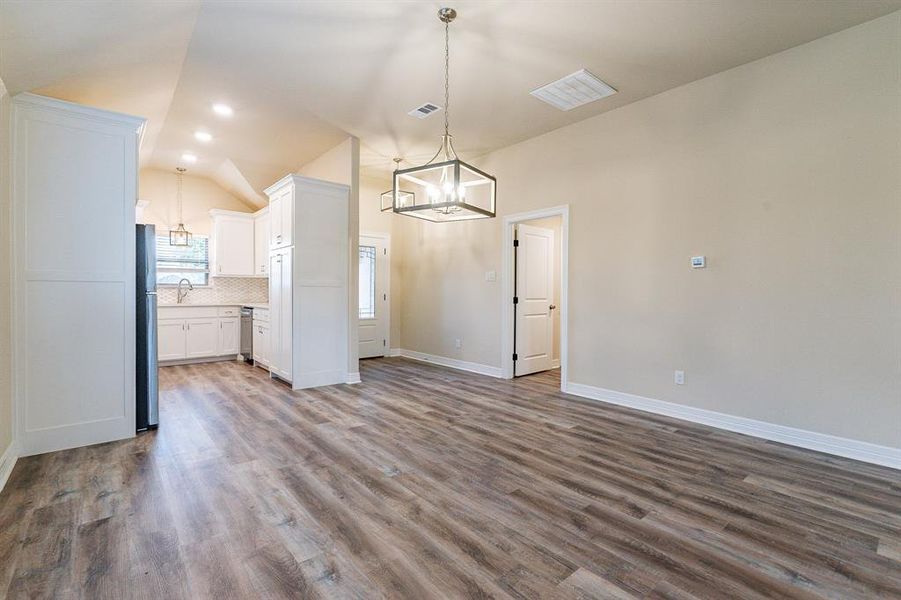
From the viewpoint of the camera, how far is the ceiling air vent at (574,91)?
3.71m

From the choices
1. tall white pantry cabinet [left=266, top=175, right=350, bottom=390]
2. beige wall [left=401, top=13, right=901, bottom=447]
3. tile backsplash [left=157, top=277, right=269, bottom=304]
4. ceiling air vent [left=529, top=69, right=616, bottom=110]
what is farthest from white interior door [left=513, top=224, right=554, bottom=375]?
tile backsplash [left=157, top=277, right=269, bottom=304]

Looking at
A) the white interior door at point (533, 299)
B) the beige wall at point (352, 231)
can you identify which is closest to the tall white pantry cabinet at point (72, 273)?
the beige wall at point (352, 231)

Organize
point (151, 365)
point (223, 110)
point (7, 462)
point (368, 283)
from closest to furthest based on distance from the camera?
point (7, 462), point (151, 365), point (223, 110), point (368, 283)

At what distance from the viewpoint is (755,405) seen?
11.3 feet

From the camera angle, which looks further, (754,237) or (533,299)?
(533,299)

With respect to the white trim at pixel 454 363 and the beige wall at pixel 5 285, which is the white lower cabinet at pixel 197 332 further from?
the beige wall at pixel 5 285

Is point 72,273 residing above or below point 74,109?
below

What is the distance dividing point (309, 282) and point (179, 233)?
12.0ft

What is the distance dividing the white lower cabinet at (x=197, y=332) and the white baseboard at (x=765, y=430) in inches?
226

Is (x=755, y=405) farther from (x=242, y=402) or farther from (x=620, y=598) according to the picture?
(x=242, y=402)

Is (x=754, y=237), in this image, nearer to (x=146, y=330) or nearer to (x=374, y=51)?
(x=374, y=51)

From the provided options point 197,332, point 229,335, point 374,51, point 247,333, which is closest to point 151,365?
point 374,51

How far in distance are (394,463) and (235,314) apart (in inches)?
210

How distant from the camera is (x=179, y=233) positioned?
696cm
